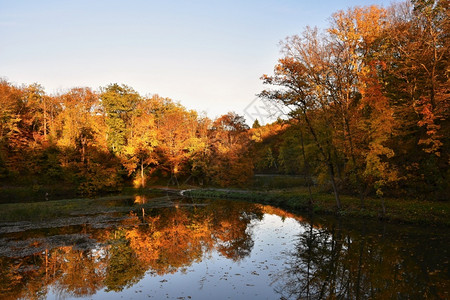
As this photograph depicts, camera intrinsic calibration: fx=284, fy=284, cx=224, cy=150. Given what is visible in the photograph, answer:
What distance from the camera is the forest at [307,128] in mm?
17781

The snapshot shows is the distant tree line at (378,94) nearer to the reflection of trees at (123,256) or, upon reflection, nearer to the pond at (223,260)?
the pond at (223,260)

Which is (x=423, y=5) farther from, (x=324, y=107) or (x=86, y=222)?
(x=86, y=222)

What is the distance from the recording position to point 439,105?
16.9m

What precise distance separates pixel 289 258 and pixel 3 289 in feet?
33.9

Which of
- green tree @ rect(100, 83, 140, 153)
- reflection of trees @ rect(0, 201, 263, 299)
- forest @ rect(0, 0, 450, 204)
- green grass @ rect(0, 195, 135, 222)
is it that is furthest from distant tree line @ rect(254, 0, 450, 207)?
green tree @ rect(100, 83, 140, 153)

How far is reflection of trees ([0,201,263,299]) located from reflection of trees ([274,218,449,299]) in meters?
2.99

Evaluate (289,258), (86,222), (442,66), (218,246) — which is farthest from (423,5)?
(86,222)

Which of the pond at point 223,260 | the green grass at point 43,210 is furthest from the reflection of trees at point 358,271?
the green grass at point 43,210

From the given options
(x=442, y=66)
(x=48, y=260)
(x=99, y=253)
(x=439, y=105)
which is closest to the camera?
(x=48, y=260)

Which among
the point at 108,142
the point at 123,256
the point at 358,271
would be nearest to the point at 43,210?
the point at 123,256

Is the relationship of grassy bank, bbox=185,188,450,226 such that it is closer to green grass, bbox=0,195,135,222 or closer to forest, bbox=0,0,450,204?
forest, bbox=0,0,450,204

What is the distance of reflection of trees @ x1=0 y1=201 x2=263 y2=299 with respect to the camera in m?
9.54

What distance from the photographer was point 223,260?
12.0m

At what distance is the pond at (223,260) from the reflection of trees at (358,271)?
0.03 meters
